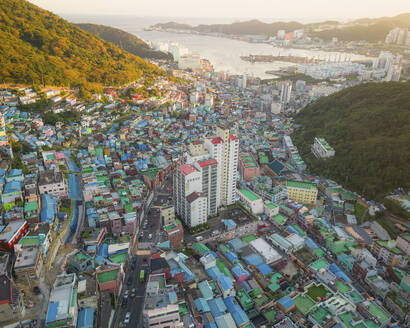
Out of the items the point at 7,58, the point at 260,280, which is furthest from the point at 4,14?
the point at 260,280

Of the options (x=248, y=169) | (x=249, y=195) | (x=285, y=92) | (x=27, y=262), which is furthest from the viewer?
(x=285, y=92)

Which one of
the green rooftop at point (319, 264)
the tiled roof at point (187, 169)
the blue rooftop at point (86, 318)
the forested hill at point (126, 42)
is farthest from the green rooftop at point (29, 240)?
the forested hill at point (126, 42)

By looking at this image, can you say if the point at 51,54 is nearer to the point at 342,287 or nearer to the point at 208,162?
the point at 208,162

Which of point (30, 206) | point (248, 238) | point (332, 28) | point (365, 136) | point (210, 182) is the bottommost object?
point (248, 238)

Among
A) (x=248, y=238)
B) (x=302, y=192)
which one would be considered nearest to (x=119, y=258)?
(x=248, y=238)

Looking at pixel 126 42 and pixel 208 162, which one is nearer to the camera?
pixel 208 162

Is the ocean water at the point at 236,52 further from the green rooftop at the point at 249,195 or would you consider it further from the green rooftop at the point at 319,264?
the green rooftop at the point at 319,264

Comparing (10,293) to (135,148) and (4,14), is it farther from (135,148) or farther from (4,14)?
(4,14)
